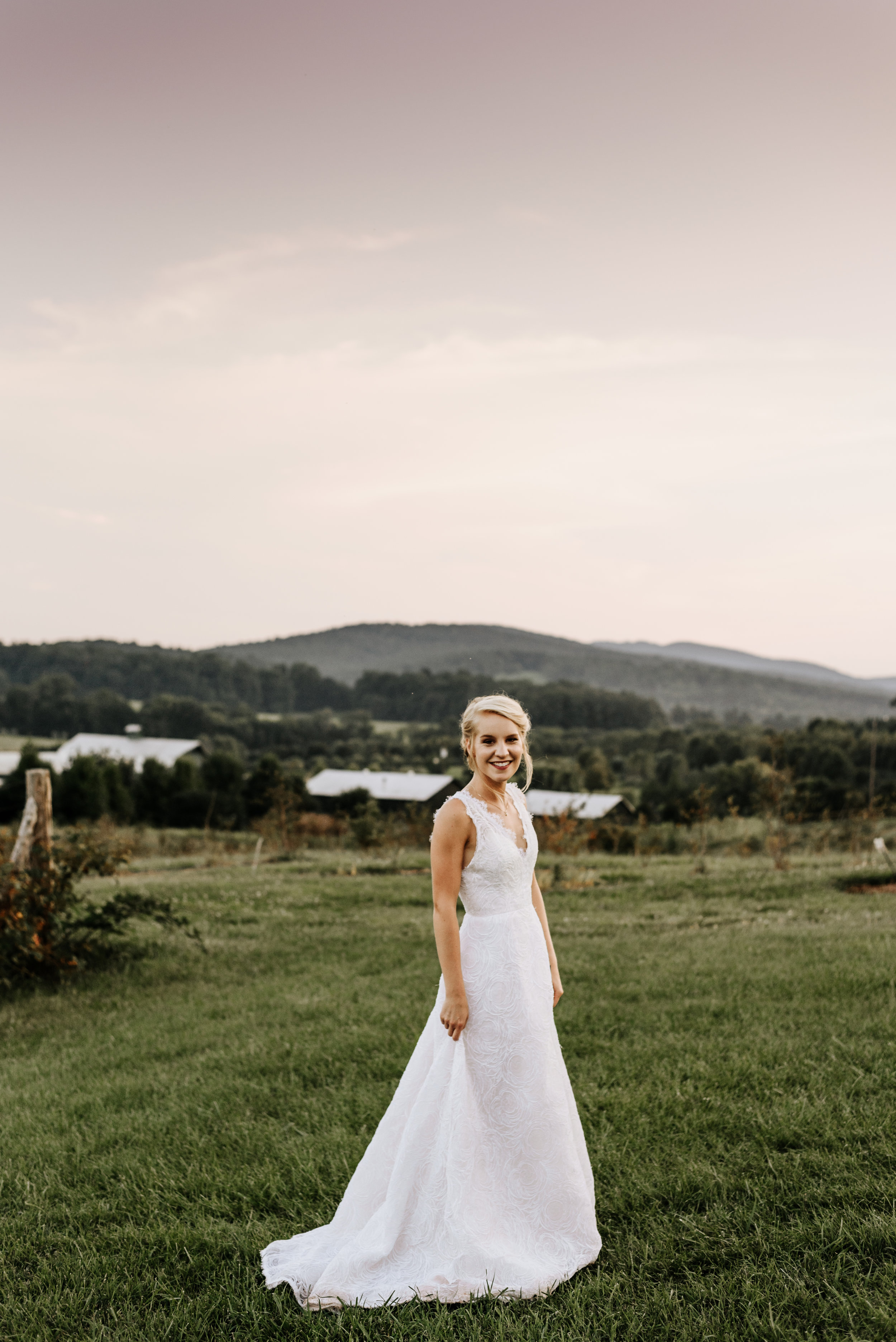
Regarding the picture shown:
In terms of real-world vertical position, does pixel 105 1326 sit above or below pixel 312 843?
above

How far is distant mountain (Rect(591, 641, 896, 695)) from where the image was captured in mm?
87250

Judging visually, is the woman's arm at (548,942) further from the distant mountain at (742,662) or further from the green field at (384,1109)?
the distant mountain at (742,662)

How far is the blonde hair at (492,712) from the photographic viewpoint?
10.5 ft

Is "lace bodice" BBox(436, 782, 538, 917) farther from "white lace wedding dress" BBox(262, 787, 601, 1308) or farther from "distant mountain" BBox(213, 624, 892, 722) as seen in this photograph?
"distant mountain" BBox(213, 624, 892, 722)

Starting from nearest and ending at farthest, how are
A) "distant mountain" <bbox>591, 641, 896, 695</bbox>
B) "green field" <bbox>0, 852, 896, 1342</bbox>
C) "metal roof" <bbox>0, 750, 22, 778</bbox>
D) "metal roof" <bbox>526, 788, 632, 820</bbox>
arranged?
1. "green field" <bbox>0, 852, 896, 1342</bbox>
2. "metal roof" <bbox>526, 788, 632, 820</bbox>
3. "metal roof" <bbox>0, 750, 22, 778</bbox>
4. "distant mountain" <bbox>591, 641, 896, 695</bbox>

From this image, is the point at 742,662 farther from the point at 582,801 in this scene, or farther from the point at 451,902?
the point at 451,902

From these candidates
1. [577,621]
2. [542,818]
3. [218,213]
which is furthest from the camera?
[577,621]

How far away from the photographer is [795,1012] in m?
5.97

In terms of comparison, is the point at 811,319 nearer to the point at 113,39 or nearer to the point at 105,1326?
the point at 113,39

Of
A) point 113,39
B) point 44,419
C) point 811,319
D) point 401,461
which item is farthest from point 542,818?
point 113,39

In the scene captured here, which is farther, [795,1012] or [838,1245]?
[795,1012]

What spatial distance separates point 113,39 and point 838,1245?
39.0ft

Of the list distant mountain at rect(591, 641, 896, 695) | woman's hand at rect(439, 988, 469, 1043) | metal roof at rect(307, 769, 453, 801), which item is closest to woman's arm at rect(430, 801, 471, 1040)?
woman's hand at rect(439, 988, 469, 1043)

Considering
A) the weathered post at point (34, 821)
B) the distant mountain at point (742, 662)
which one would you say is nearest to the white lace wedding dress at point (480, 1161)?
the weathered post at point (34, 821)
